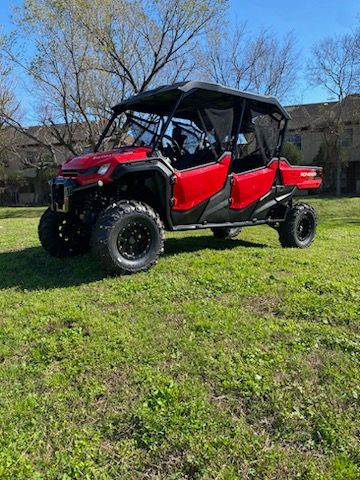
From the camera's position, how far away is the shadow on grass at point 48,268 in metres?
5.29

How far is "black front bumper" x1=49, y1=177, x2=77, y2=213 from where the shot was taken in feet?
17.5

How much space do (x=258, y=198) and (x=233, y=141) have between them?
1.01m

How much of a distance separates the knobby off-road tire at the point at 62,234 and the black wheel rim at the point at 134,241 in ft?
4.07

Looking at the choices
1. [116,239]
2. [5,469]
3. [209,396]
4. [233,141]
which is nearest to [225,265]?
[116,239]

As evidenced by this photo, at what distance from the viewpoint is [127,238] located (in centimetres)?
540

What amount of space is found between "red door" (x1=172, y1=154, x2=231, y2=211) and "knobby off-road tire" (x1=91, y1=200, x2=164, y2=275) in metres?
0.52

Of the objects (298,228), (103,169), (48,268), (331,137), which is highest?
(331,137)

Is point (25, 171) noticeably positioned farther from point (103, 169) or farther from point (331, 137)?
point (103, 169)

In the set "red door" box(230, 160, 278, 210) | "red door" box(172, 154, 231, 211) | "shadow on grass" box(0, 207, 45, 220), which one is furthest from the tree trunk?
"red door" box(172, 154, 231, 211)

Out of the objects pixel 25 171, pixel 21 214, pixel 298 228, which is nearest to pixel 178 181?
pixel 298 228

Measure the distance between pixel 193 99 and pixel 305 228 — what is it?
3.10m

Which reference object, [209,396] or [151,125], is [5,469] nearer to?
[209,396]

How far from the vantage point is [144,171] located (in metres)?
5.52

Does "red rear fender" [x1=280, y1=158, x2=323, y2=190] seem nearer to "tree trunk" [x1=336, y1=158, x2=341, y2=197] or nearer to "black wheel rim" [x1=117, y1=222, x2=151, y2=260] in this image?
"black wheel rim" [x1=117, y1=222, x2=151, y2=260]
